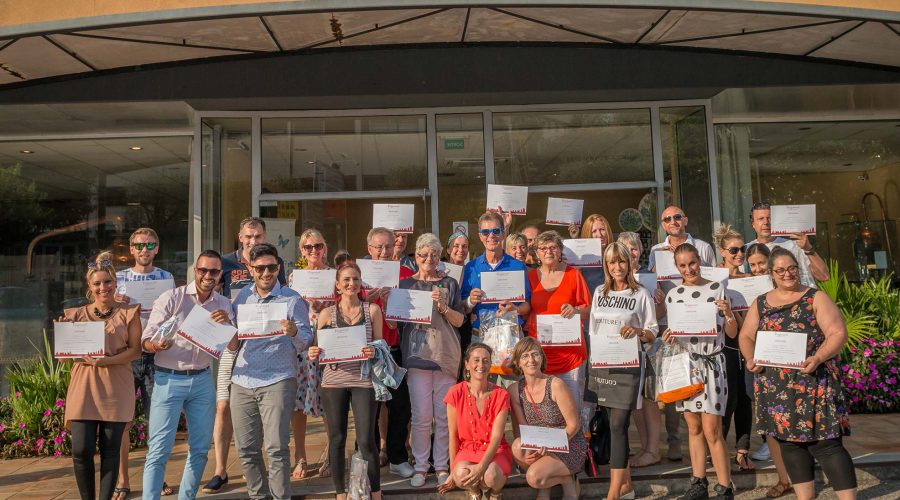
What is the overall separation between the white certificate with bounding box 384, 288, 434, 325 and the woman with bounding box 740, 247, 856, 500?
2300mm

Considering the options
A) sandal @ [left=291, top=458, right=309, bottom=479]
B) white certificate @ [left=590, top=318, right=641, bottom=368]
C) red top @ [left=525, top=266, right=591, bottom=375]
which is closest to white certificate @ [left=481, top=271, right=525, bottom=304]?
red top @ [left=525, top=266, right=591, bottom=375]

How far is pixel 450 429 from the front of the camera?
5.39 m

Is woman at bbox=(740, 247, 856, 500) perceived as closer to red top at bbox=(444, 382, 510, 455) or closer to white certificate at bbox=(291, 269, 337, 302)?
red top at bbox=(444, 382, 510, 455)

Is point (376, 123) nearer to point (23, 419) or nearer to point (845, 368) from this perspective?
point (23, 419)

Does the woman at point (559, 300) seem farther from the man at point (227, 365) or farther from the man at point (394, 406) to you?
the man at point (227, 365)

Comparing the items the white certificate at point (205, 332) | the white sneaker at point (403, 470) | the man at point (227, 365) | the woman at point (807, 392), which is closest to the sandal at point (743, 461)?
the woman at point (807, 392)

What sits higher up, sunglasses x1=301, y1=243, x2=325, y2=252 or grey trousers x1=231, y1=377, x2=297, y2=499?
sunglasses x1=301, y1=243, x2=325, y2=252

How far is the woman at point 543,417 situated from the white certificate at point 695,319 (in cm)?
92

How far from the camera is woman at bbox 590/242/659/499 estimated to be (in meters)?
5.38

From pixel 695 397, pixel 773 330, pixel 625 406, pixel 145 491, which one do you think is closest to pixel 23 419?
pixel 145 491

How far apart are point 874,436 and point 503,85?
558cm

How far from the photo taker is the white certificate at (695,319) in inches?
208

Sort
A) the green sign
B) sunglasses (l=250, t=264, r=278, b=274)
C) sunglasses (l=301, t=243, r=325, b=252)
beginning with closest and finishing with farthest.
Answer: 1. sunglasses (l=250, t=264, r=278, b=274)
2. sunglasses (l=301, t=243, r=325, b=252)
3. the green sign

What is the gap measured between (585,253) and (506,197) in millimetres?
1467
